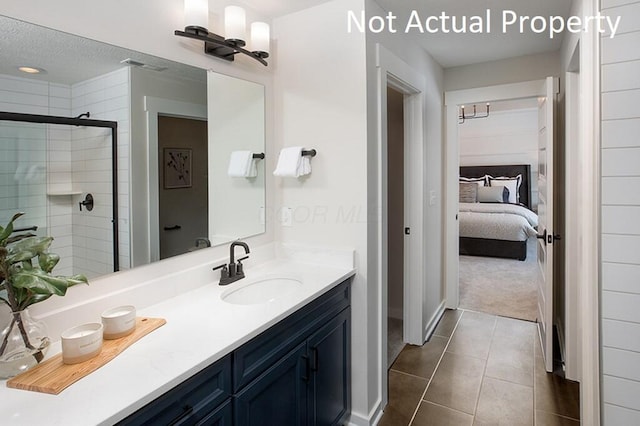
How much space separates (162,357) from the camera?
3.62 ft

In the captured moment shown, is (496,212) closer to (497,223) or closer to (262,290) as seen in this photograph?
(497,223)

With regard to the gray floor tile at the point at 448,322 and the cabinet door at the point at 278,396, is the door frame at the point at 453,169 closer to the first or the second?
the gray floor tile at the point at 448,322

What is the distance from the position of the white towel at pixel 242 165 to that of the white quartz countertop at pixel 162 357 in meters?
0.63

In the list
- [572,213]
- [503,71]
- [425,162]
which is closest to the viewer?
[572,213]

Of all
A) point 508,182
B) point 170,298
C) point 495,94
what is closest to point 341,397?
point 170,298

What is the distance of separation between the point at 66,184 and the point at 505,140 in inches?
305

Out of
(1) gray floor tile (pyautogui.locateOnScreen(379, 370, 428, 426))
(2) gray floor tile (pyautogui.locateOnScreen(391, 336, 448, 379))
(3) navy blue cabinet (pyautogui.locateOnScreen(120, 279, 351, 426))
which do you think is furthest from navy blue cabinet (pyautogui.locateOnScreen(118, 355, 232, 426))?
(2) gray floor tile (pyautogui.locateOnScreen(391, 336, 448, 379))

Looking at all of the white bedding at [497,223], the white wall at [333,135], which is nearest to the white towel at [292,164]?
the white wall at [333,135]

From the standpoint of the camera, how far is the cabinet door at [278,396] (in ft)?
4.28

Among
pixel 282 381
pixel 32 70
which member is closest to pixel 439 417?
pixel 282 381

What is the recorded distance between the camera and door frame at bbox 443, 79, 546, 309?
3.35 metres

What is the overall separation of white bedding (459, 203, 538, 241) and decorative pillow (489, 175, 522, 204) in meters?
0.74

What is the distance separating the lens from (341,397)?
76.3 inches

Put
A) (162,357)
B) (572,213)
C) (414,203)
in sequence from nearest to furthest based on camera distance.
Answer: (162,357)
(572,213)
(414,203)
